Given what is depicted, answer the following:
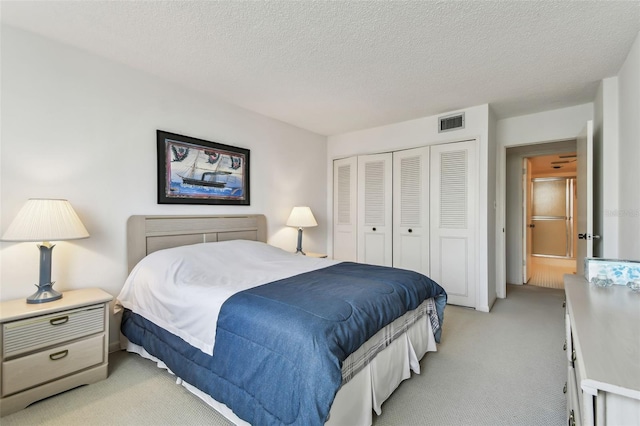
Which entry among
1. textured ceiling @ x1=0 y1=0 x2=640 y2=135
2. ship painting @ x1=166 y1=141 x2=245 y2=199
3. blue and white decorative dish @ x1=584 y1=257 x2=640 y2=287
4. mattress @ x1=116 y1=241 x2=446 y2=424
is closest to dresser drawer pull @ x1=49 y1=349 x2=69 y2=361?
mattress @ x1=116 y1=241 x2=446 y2=424

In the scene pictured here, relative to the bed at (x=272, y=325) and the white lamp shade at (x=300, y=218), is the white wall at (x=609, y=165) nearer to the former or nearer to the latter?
the bed at (x=272, y=325)

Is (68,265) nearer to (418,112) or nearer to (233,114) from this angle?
(233,114)

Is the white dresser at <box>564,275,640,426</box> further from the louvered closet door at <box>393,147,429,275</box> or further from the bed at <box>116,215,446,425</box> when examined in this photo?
the louvered closet door at <box>393,147,429,275</box>

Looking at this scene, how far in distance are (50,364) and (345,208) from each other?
3.71m

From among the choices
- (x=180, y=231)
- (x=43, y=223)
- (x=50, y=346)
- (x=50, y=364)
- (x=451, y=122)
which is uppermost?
Result: (x=451, y=122)

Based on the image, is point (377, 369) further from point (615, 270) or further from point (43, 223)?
point (43, 223)

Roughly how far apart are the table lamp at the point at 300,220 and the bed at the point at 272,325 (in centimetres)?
107

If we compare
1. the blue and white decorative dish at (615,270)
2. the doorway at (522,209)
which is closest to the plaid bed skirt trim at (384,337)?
the blue and white decorative dish at (615,270)

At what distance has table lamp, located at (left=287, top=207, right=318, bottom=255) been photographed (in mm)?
3904

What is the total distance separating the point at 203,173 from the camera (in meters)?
3.10

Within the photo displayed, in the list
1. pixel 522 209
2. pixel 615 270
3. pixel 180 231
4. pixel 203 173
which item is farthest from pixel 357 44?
pixel 522 209

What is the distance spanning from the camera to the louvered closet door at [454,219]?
363 cm

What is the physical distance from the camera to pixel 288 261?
2.88 metres

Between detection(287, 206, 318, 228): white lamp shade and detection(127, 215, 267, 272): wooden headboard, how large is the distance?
0.49m
